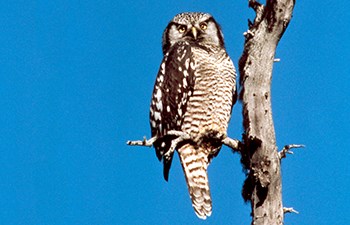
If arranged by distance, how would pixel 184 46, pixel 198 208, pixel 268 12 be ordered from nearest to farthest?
pixel 268 12 < pixel 198 208 < pixel 184 46

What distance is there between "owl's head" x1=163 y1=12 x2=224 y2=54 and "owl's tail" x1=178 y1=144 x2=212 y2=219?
1.38 metres

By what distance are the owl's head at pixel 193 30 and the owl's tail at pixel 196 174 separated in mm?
1384

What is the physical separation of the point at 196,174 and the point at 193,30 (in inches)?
67.4

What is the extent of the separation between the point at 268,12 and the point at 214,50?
7.43 ft

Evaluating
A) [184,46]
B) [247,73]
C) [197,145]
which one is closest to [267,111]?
[247,73]

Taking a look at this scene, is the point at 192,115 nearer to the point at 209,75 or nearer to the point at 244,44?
the point at 209,75

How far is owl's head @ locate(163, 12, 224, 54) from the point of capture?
7945 mm

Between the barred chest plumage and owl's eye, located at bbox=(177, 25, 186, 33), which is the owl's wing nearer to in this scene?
the barred chest plumage

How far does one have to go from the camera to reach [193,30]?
7.93 meters

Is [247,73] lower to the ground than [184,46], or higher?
lower

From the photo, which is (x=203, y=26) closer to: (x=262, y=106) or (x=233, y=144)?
(x=233, y=144)

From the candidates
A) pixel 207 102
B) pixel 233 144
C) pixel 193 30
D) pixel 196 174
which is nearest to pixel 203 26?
pixel 193 30

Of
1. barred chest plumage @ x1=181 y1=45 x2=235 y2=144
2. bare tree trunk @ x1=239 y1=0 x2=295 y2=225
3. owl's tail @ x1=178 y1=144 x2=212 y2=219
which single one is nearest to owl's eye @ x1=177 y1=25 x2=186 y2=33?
A: barred chest plumage @ x1=181 y1=45 x2=235 y2=144

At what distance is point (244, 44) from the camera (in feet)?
18.7
